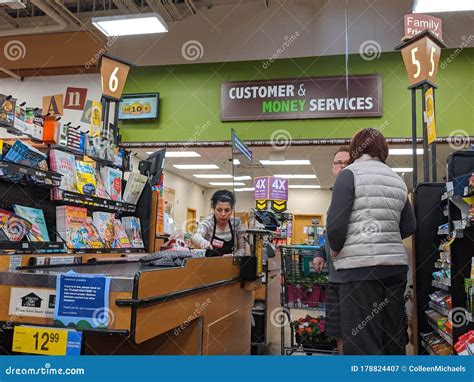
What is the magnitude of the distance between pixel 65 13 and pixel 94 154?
5329 mm

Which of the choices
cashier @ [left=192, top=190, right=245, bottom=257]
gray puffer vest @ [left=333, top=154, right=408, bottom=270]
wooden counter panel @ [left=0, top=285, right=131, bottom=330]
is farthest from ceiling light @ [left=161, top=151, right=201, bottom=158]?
wooden counter panel @ [left=0, top=285, right=131, bottom=330]

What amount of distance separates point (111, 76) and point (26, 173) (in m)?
1.91

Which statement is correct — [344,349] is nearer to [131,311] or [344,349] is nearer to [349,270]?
[349,270]

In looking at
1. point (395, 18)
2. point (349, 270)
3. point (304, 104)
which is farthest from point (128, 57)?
point (349, 270)

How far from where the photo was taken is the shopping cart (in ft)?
11.4

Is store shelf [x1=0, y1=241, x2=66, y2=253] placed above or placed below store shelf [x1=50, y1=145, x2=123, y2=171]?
below

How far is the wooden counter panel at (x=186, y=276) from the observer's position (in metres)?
1.51

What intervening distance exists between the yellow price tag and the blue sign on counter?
0.05 metres

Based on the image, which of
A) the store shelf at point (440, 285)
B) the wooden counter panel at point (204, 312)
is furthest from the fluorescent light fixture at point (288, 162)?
the wooden counter panel at point (204, 312)

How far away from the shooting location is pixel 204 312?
6.73 ft

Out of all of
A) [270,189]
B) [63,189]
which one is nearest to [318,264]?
[63,189]

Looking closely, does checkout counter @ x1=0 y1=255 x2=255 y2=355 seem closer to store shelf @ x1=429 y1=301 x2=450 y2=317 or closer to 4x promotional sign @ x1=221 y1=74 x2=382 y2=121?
store shelf @ x1=429 y1=301 x2=450 y2=317

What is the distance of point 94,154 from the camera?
3.67 m

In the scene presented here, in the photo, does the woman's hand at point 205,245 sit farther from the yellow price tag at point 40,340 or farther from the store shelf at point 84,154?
the yellow price tag at point 40,340
